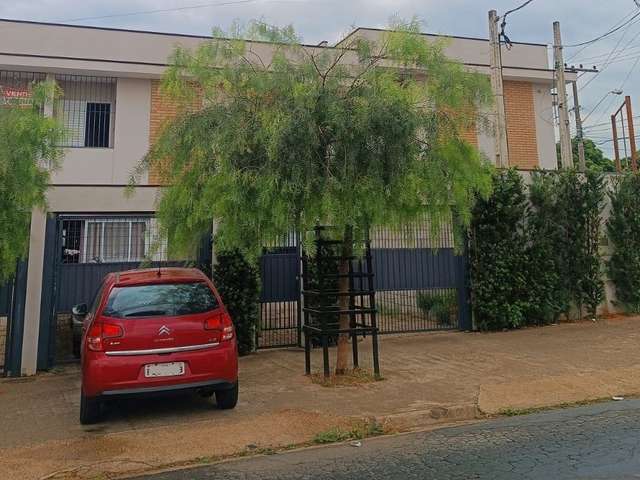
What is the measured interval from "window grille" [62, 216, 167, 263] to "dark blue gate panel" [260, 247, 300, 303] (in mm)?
1938

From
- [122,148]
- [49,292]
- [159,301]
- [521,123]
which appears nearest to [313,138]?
[159,301]

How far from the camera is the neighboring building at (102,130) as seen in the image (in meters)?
8.48

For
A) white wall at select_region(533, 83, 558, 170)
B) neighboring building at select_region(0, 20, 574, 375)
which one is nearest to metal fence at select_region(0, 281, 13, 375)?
neighboring building at select_region(0, 20, 574, 375)

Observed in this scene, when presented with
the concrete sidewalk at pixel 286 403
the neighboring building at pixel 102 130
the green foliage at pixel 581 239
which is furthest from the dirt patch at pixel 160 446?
the green foliage at pixel 581 239

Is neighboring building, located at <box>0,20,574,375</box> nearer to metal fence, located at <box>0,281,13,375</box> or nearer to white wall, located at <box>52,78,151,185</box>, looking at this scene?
white wall, located at <box>52,78,151,185</box>

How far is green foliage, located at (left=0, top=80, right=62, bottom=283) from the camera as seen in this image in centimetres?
614

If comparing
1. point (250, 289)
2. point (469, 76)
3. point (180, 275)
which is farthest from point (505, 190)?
point (180, 275)

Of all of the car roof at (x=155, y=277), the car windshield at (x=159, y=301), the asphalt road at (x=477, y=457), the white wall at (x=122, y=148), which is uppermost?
the white wall at (x=122, y=148)

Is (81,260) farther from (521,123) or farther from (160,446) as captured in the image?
(521,123)

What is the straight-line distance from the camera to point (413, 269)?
11.2 metres

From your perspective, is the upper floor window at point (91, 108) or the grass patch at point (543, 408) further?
the upper floor window at point (91, 108)

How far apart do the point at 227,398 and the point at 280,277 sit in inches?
156

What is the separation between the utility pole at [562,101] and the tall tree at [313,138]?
10.6 meters

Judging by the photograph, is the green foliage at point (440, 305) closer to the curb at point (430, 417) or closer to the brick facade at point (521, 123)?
the curb at point (430, 417)
